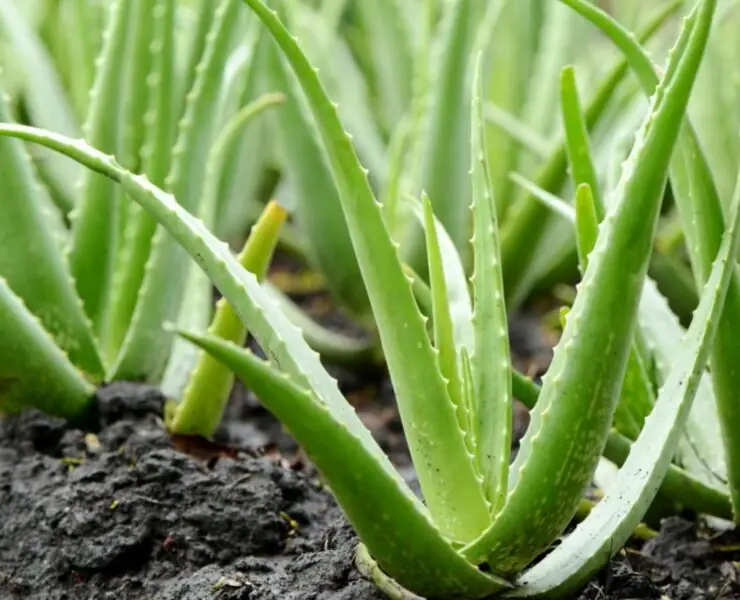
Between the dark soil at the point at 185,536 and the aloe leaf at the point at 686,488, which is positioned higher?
the aloe leaf at the point at 686,488

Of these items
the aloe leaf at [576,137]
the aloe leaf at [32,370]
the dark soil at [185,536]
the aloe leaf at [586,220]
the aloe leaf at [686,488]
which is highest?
the aloe leaf at [576,137]

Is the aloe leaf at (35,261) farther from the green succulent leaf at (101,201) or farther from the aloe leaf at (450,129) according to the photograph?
the aloe leaf at (450,129)

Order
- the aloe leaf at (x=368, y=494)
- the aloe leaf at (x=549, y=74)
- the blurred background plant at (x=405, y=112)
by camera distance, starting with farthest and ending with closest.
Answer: the aloe leaf at (x=549, y=74), the blurred background plant at (x=405, y=112), the aloe leaf at (x=368, y=494)

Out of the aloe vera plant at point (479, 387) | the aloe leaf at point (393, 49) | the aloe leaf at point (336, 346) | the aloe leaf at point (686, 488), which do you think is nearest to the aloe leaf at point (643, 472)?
the aloe vera plant at point (479, 387)

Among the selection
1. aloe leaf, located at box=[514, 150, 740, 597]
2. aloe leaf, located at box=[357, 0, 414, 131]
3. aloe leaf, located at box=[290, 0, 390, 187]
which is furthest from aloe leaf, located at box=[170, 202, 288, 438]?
aloe leaf, located at box=[357, 0, 414, 131]

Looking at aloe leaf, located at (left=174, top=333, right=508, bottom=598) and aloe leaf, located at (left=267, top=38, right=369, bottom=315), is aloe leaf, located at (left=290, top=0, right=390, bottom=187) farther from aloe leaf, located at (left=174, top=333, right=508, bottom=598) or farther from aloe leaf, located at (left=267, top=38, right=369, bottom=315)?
aloe leaf, located at (left=174, top=333, right=508, bottom=598)

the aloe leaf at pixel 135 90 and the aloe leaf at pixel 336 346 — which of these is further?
the aloe leaf at pixel 336 346

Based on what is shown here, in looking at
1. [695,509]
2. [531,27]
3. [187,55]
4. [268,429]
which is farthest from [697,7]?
[531,27]

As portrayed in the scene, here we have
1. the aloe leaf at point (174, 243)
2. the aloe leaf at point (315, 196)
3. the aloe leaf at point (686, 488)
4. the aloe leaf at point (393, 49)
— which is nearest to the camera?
the aloe leaf at point (686, 488)
